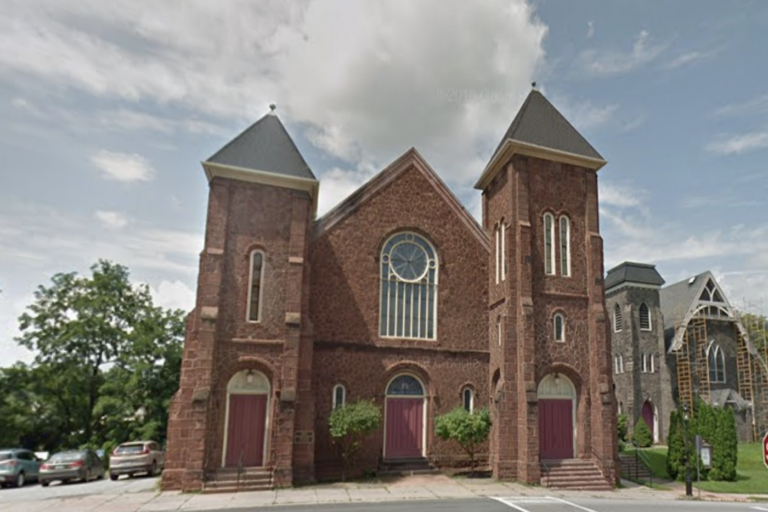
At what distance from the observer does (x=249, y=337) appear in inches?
733

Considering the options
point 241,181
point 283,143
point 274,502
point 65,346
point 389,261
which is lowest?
point 274,502

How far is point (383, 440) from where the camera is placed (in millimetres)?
20453

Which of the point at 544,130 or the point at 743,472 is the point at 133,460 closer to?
the point at 544,130

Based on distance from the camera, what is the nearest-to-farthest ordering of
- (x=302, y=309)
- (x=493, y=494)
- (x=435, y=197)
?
(x=493, y=494), (x=302, y=309), (x=435, y=197)

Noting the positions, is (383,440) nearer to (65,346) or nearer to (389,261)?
(389,261)

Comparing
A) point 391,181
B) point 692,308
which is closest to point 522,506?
point 391,181

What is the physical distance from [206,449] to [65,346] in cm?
1747

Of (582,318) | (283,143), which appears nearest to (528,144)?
(582,318)

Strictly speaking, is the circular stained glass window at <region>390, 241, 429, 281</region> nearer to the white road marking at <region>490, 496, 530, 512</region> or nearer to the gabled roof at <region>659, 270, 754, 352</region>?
the white road marking at <region>490, 496, 530, 512</region>

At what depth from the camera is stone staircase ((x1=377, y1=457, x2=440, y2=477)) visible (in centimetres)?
1978

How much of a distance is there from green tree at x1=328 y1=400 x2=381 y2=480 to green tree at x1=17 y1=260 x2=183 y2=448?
13080 millimetres

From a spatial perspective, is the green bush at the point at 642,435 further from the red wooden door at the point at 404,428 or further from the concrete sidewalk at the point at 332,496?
the red wooden door at the point at 404,428

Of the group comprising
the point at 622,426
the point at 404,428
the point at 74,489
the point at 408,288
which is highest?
the point at 408,288

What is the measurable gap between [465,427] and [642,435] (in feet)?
64.4
